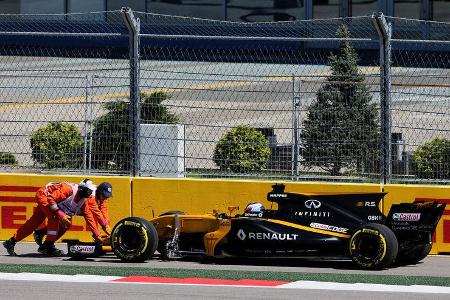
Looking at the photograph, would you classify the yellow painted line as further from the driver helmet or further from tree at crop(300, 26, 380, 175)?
tree at crop(300, 26, 380, 175)

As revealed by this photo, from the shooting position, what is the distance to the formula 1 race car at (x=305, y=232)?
42.4 ft

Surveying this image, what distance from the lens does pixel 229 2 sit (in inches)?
1494

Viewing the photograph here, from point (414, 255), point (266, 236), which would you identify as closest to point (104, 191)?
point (266, 236)

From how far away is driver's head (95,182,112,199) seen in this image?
14.1m

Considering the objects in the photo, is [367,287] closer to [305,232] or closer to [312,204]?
[305,232]

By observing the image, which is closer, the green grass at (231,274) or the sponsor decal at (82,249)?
the green grass at (231,274)

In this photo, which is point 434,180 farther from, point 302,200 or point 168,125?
point 168,125

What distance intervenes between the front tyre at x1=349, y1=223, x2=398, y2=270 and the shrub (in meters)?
5.53

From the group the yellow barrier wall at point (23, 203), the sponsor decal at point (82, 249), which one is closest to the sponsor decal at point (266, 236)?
the sponsor decal at point (82, 249)

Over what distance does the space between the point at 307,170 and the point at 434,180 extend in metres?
1.61

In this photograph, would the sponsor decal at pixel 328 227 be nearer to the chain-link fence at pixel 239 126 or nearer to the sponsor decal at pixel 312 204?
the sponsor decal at pixel 312 204

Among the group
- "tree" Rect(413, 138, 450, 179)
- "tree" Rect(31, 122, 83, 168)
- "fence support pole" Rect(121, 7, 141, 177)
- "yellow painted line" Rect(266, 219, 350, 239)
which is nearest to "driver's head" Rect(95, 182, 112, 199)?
"fence support pole" Rect(121, 7, 141, 177)

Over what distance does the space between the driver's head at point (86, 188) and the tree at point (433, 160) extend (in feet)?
13.1

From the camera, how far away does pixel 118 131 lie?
15.8m
